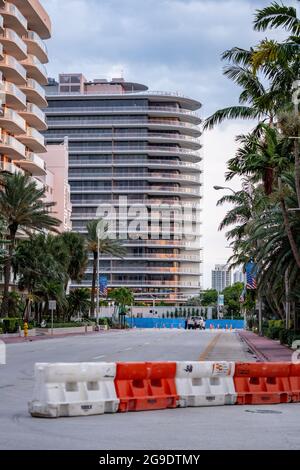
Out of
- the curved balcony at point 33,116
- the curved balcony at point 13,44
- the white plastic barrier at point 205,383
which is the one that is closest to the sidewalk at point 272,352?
the white plastic barrier at point 205,383

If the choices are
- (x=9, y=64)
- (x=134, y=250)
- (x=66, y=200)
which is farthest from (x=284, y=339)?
(x=134, y=250)

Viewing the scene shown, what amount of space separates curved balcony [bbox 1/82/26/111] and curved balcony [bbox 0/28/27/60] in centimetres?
353

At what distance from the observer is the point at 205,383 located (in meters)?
15.4

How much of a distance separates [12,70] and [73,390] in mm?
66155

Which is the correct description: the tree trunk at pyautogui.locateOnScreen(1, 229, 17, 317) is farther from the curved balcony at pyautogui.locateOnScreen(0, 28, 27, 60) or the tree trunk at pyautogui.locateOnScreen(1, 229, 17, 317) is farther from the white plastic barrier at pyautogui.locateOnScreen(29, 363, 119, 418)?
the white plastic barrier at pyautogui.locateOnScreen(29, 363, 119, 418)

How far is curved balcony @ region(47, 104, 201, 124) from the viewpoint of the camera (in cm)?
15275

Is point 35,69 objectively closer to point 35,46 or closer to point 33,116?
point 35,46

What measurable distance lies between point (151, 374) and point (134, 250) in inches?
5509

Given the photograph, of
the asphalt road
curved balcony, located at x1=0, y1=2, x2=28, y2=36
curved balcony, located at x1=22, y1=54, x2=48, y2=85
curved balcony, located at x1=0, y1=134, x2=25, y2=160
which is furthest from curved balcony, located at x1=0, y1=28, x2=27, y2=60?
the asphalt road

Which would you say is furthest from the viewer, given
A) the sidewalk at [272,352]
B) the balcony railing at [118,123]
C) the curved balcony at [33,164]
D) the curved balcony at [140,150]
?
the balcony railing at [118,123]

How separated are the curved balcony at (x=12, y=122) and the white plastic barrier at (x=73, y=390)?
63.3 m

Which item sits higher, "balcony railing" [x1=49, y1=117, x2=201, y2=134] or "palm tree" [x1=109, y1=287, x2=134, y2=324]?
"balcony railing" [x1=49, y1=117, x2=201, y2=134]

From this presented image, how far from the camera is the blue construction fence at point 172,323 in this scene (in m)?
127

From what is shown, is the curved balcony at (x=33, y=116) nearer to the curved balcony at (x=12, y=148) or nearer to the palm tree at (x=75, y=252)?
the curved balcony at (x=12, y=148)
